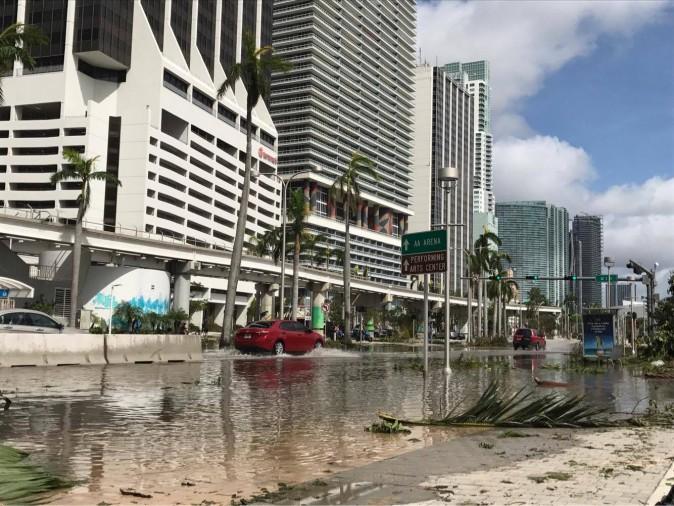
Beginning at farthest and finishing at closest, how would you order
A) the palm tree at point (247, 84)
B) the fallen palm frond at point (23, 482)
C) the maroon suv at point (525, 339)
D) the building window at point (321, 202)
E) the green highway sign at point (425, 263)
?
the building window at point (321, 202) → the maroon suv at point (525, 339) → the palm tree at point (247, 84) → the green highway sign at point (425, 263) → the fallen palm frond at point (23, 482)

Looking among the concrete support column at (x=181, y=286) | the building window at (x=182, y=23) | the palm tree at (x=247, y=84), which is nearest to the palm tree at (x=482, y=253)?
the concrete support column at (x=181, y=286)

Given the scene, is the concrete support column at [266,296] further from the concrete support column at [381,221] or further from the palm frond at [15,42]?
the concrete support column at [381,221]

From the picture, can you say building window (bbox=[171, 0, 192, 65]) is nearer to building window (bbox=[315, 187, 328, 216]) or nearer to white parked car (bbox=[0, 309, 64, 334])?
building window (bbox=[315, 187, 328, 216])

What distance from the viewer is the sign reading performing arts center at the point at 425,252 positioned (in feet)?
61.7

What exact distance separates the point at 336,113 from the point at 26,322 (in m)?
155

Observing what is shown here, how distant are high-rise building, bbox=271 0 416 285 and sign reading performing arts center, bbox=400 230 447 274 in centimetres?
12925

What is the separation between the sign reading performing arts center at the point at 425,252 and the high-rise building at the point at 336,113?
12925cm

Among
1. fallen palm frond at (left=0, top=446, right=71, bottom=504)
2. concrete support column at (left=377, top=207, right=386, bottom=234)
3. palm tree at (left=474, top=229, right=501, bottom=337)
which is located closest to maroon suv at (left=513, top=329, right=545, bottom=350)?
palm tree at (left=474, top=229, right=501, bottom=337)

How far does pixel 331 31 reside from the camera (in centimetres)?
17625

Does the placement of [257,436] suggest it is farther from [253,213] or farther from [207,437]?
[253,213]

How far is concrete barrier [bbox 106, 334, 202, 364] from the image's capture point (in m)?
22.5

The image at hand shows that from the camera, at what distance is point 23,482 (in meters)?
5.67

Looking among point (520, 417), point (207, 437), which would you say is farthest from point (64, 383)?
point (520, 417)

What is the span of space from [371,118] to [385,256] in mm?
38199
